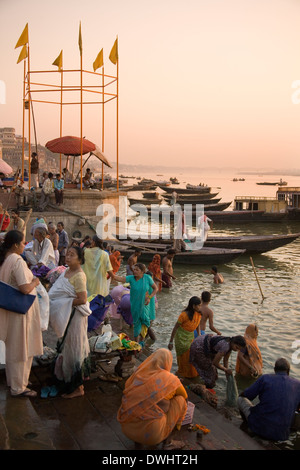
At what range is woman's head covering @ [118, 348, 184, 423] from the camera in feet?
10.9

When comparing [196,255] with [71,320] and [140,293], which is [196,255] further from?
[71,320]

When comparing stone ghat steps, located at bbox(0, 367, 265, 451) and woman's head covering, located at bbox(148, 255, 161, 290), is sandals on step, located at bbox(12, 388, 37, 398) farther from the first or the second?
woman's head covering, located at bbox(148, 255, 161, 290)

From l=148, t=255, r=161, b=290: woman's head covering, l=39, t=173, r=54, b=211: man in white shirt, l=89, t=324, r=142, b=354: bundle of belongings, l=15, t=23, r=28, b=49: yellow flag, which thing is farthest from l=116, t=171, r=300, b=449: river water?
l=15, t=23, r=28, b=49: yellow flag

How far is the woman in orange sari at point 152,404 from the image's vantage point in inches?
131

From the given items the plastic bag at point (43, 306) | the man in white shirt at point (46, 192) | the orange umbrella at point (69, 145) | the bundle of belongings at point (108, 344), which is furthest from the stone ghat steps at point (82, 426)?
the orange umbrella at point (69, 145)

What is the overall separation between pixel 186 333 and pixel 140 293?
3.21 ft

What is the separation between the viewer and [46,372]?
473cm

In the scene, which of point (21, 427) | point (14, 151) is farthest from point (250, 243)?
point (14, 151)

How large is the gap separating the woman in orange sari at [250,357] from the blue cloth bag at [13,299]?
3367 mm

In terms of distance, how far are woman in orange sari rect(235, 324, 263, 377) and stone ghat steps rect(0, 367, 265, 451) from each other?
1687 mm

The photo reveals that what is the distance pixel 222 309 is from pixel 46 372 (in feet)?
20.9

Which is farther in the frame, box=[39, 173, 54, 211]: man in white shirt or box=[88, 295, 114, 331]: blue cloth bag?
box=[39, 173, 54, 211]: man in white shirt

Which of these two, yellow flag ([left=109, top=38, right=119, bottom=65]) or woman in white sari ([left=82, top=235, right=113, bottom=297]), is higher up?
yellow flag ([left=109, top=38, right=119, bottom=65])
